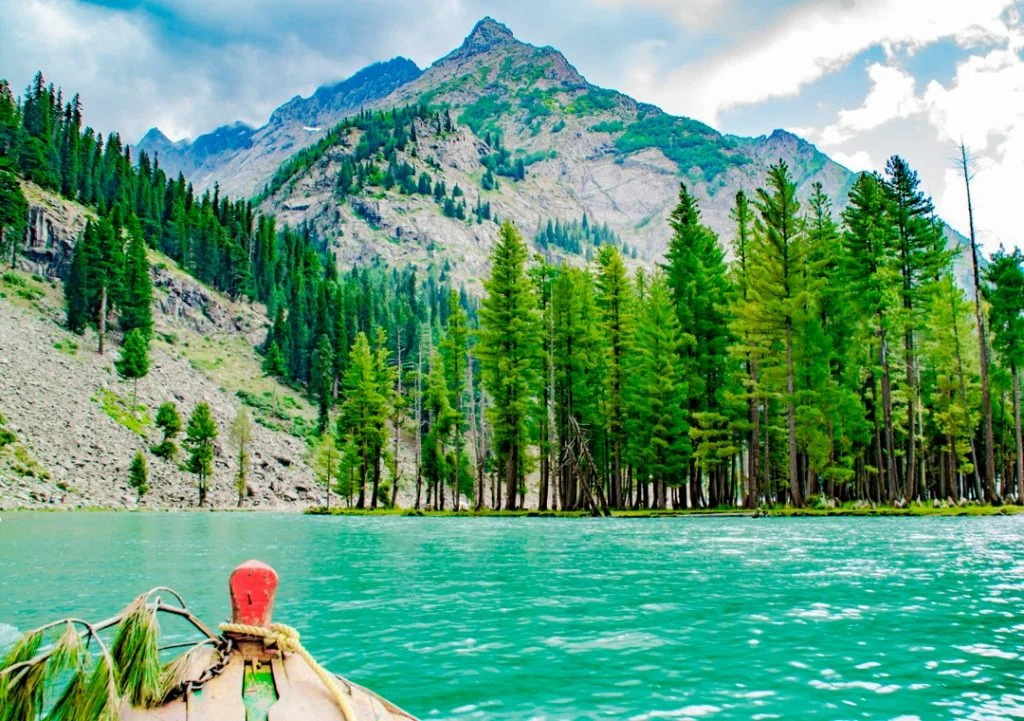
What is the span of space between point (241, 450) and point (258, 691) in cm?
8182

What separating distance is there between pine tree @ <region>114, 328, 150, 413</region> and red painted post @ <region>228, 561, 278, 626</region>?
84788mm

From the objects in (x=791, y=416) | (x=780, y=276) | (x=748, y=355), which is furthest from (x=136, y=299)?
(x=791, y=416)

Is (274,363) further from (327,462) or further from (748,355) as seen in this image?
(748,355)

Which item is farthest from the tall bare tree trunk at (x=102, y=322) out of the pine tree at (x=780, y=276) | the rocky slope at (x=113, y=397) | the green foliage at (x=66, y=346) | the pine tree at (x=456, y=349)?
the pine tree at (x=780, y=276)

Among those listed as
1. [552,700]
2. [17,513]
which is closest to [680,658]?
[552,700]

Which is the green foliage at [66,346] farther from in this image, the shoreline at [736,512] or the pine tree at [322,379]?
the shoreline at [736,512]

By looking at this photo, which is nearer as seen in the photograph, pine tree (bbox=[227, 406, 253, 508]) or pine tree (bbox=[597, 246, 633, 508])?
pine tree (bbox=[597, 246, 633, 508])

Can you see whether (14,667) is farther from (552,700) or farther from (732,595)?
(732,595)

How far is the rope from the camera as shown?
3477mm

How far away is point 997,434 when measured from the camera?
5666 centimetres

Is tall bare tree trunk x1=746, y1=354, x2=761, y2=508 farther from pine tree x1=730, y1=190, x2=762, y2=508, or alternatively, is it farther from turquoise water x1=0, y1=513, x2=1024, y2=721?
turquoise water x1=0, y1=513, x2=1024, y2=721

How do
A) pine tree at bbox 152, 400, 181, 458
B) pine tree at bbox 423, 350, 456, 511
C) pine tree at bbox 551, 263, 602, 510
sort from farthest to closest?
pine tree at bbox 152, 400, 181, 458 < pine tree at bbox 423, 350, 456, 511 < pine tree at bbox 551, 263, 602, 510

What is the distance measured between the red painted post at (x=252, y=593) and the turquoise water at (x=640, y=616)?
11.6ft

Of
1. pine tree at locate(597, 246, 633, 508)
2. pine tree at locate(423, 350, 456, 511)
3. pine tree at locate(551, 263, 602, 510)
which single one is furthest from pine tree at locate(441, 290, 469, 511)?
pine tree at locate(597, 246, 633, 508)
